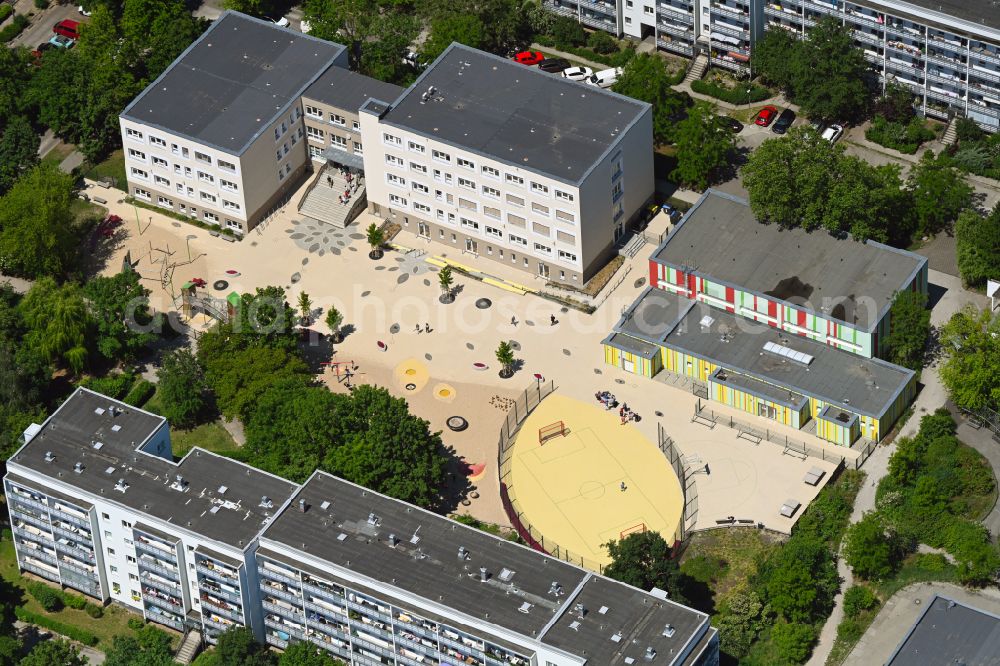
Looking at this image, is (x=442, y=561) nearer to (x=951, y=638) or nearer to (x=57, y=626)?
(x=57, y=626)

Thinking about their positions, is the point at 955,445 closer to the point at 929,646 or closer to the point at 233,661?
the point at 929,646

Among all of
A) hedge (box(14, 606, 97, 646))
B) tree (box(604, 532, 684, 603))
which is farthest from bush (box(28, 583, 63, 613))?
tree (box(604, 532, 684, 603))

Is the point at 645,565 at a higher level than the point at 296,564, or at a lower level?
lower

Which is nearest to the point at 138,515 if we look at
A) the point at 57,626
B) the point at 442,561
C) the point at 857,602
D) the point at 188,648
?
the point at 188,648

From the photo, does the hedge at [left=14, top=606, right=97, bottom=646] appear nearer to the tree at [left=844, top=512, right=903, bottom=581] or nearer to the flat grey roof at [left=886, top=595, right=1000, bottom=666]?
the tree at [left=844, top=512, right=903, bottom=581]

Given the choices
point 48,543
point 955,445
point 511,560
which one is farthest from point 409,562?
point 955,445

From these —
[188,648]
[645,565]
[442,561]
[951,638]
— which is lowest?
[188,648]

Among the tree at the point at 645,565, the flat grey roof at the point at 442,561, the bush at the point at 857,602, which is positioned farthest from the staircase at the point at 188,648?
the bush at the point at 857,602
